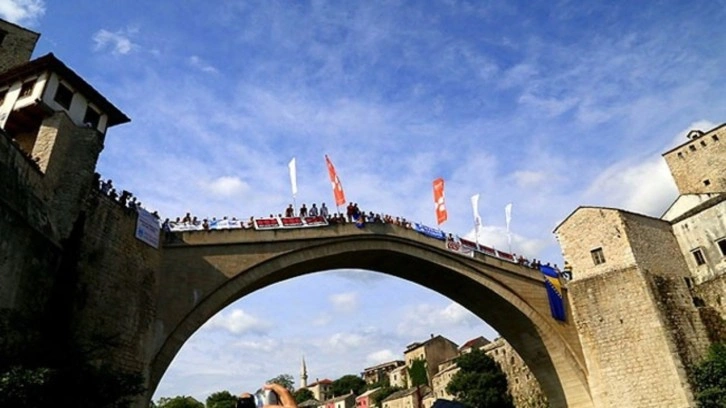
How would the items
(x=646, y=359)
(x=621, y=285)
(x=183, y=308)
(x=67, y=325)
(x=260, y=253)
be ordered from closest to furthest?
(x=67, y=325)
(x=183, y=308)
(x=260, y=253)
(x=646, y=359)
(x=621, y=285)

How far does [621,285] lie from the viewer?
21.7m

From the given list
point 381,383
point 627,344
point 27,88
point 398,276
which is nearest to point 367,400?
point 381,383

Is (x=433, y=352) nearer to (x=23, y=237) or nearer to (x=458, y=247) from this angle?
(x=458, y=247)

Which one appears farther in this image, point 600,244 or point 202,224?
point 600,244

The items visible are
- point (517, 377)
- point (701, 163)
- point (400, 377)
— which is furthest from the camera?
point (400, 377)

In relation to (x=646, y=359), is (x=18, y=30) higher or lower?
higher

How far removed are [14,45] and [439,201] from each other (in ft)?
64.0

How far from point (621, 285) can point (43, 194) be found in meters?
21.1

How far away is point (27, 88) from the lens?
1361 cm

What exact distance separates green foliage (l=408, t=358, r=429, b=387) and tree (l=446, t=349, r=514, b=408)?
48.9 feet

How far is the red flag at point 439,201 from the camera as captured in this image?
2286cm

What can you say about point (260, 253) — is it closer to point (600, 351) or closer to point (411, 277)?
point (411, 277)

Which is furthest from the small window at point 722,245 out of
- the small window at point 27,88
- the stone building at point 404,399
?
the stone building at point 404,399

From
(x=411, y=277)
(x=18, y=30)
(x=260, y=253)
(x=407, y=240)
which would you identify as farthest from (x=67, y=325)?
(x=18, y=30)
